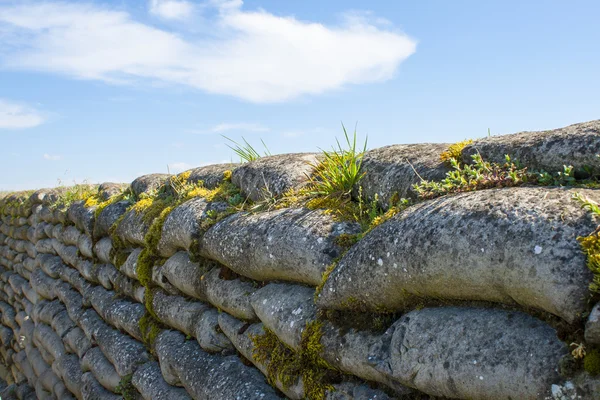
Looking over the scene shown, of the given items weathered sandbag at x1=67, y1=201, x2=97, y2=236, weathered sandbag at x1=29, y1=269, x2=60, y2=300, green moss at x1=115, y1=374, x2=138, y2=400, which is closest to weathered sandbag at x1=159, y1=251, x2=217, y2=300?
green moss at x1=115, y1=374, x2=138, y2=400

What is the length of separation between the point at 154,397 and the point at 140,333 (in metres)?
1.15

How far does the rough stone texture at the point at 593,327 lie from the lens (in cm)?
230

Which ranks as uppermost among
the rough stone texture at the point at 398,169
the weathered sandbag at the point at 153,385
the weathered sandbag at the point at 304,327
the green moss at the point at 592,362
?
the rough stone texture at the point at 398,169

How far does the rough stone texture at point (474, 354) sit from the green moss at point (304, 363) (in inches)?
23.8

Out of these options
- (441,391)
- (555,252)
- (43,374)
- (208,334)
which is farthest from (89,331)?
(555,252)

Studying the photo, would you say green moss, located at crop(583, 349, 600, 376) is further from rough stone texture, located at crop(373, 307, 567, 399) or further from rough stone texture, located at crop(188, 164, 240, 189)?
rough stone texture, located at crop(188, 164, 240, 189)

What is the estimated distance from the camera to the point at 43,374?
9.61 metres

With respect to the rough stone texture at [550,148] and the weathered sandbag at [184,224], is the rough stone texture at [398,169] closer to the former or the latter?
the rough stone texture at [550,148]

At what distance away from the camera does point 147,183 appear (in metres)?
8.30

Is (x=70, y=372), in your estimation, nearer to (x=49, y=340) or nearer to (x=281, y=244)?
(x=49, y=340)

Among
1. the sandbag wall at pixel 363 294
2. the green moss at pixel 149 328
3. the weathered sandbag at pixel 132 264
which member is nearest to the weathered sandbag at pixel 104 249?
the sandbag wall at pixel 363 294

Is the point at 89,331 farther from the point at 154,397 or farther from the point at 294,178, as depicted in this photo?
the point at 294,178

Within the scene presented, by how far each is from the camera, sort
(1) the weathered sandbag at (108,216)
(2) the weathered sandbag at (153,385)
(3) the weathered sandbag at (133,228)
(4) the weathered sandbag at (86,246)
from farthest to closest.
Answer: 1. (4) the weathered sandbag at (86,246)
2. (1) the weathered sandbag at (108,216)
3. (3) the weathered sandbag at (133,228)
4. (2) the weathered sandbag at (153,385)

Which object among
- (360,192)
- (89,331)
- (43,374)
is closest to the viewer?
(360,192)
